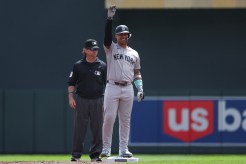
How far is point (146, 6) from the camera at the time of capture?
16578mm

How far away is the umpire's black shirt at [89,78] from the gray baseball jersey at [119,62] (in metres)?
0.26

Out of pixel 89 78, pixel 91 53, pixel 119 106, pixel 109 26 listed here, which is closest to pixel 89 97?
pixel 89 78

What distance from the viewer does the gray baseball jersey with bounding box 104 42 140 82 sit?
10420 millimetres

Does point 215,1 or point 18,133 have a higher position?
point 215,1

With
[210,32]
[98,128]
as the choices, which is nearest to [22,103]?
[210,32]

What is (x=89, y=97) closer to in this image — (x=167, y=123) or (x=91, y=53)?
(x=91, y=53)

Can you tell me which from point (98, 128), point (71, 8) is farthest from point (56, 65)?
point (98, 128)

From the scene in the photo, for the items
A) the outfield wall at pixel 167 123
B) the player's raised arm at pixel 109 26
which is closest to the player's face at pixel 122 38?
the player's raised arm at pixel 109 26

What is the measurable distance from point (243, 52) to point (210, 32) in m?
0.83

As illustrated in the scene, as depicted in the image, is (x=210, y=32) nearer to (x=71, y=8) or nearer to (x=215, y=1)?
(x=215, y=1)

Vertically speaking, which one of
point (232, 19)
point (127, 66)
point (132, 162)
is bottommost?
point (132, 162)

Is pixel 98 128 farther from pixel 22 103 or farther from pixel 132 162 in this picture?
pixel 22 103

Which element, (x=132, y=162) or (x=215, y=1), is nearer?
(x=132, y=162)

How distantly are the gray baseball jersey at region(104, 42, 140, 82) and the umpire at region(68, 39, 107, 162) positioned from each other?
26 centimetres
